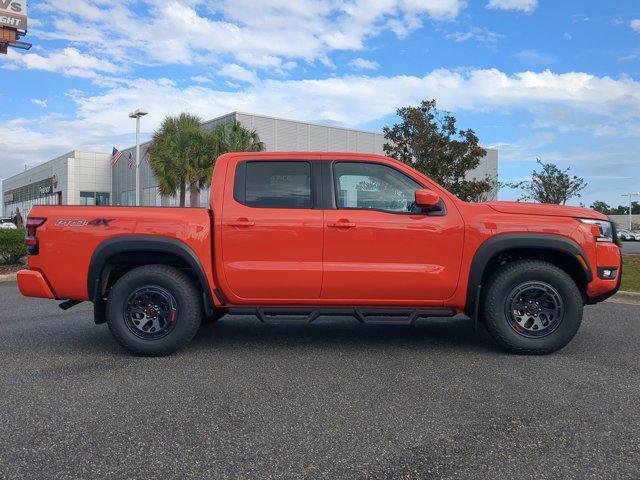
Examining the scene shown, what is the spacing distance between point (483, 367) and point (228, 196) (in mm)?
2679

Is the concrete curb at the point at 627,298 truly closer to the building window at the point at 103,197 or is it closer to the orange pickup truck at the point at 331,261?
the orange pickup truck at the point at 331,261

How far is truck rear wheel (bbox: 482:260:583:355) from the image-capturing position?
15.3 feet

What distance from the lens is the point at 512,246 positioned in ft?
15.2

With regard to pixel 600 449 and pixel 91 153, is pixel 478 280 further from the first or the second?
pixel 91 153

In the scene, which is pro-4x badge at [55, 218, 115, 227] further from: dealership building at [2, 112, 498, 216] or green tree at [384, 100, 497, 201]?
dealership building at [2, 112, 498, 216]

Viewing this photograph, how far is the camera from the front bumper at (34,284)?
4.75 m

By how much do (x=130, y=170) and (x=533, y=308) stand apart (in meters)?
50.1

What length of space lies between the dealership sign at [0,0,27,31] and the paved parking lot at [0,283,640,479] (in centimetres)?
3756

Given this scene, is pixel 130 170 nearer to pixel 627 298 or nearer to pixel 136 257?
pixel 627 298

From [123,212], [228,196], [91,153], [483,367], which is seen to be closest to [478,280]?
[483,367]

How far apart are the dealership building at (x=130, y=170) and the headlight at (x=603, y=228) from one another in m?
29.3

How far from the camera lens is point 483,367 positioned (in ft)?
14.5

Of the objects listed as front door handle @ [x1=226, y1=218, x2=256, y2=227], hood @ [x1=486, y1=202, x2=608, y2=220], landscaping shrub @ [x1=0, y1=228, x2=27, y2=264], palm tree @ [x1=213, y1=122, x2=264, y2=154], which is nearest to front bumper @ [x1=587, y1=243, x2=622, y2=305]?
hood @ [x1=486, y1=202, x2=608, y2=220]

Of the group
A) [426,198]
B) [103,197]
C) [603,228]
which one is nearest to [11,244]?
[426,198]
